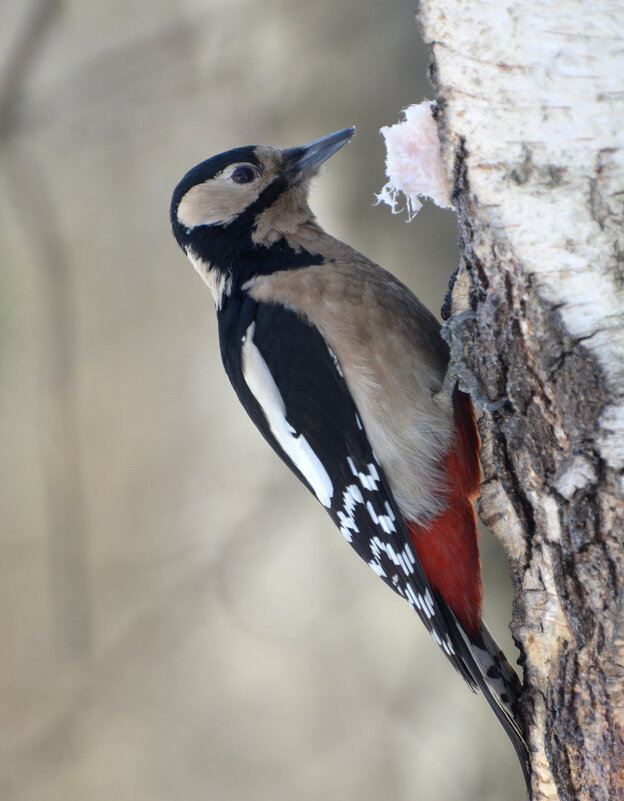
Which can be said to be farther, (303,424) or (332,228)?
(332,228)

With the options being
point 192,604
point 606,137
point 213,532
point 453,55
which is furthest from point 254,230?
point 192,604

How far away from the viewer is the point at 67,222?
7.81 feet

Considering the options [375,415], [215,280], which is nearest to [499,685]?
[375,415]

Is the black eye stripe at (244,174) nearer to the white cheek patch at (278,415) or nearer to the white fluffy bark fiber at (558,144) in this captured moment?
the white cheek patch at (278,415)

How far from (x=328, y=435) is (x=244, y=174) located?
2.12ft

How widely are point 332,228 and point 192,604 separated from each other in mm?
1271

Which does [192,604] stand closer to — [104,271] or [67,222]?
[104,271]

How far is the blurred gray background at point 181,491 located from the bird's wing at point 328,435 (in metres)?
0.93

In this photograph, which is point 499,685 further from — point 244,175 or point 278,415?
point 244,175

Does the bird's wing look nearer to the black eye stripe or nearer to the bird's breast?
the bird's breast

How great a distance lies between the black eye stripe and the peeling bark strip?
72 centimetres

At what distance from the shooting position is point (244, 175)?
1701 mm

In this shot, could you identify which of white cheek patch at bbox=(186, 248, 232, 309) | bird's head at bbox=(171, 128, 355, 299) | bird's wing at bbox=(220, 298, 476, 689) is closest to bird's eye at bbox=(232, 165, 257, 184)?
bird's head at bbox=(171, 128, 355, 299)

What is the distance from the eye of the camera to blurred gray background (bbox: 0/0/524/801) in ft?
7.73
